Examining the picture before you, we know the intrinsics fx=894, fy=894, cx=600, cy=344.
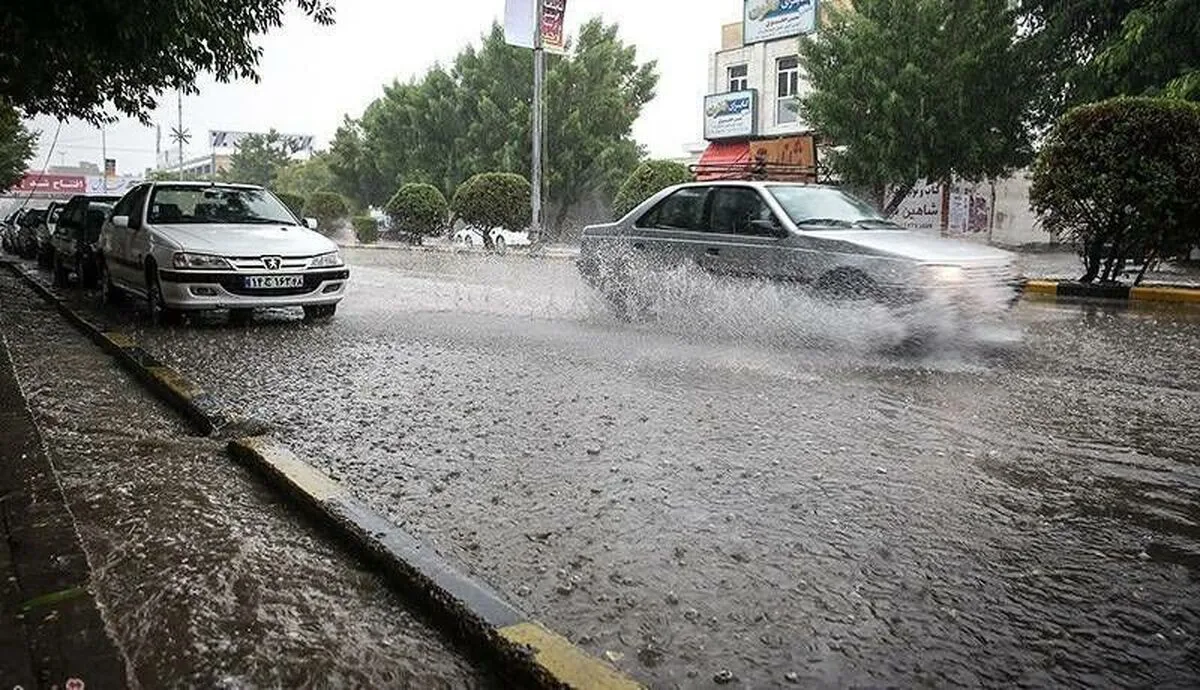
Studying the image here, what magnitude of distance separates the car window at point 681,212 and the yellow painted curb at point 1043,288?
22.2 feet

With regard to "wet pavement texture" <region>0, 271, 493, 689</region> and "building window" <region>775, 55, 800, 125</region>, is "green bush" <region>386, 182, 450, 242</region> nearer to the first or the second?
"building window" <region>775, 55, 800, 125</region>

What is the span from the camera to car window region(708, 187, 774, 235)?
8625 mm

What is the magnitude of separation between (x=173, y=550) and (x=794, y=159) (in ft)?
86.2

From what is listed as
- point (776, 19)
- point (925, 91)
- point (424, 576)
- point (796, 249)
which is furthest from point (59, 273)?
point (776, 19)

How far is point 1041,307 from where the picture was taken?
1185 centimetres

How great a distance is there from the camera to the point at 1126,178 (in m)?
12.0

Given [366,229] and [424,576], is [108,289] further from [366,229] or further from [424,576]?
[366,229]

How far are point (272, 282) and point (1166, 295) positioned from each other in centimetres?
1143

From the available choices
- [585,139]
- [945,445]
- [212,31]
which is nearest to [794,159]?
[585,139]

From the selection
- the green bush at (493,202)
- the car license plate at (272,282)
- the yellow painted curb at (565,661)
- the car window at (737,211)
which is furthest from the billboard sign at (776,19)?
the yellow painted curb at (565,661)

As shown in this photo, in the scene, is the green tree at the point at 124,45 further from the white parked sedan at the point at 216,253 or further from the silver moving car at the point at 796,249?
the silver moving car at the point at 796,249

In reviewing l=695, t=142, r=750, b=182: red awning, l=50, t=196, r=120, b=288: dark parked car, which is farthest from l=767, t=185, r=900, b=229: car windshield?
l=695, t=142, r=750, b=182: red awning

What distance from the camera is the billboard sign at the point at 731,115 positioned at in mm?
32938

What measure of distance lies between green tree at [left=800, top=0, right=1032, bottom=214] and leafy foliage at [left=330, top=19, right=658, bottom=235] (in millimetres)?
18231
